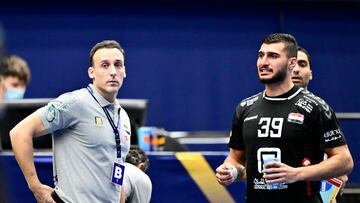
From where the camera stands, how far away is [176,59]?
13.3 m

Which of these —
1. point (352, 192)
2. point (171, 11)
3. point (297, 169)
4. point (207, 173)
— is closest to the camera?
point (297, 169)

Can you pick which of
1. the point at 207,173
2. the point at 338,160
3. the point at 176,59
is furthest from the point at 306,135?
the point at 176,59

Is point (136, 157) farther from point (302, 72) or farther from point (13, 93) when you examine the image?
point (302, 72)

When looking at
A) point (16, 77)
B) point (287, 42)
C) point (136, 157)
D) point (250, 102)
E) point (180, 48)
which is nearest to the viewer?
point (287, 42)

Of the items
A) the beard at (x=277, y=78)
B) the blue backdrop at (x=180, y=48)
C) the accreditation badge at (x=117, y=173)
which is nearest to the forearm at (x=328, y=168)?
the beard at (x=277, y=78)

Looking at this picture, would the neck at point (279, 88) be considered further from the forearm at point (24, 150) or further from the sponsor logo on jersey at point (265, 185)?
the forearm at point (24, 150)

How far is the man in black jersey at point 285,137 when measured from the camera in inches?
167

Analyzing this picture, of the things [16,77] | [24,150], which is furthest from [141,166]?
[24,150]

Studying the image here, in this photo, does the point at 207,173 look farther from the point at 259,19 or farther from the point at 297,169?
the point at 259,19

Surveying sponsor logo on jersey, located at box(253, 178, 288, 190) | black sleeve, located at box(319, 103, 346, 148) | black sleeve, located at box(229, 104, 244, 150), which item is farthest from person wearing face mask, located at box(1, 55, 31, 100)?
black sleeve, located at box(319, 103, 346, 148)

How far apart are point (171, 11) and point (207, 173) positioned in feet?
25.9

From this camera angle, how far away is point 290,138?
429 centimetres

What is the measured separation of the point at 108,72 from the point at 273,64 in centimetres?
101

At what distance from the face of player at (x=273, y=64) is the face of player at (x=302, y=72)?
3.11 ft
